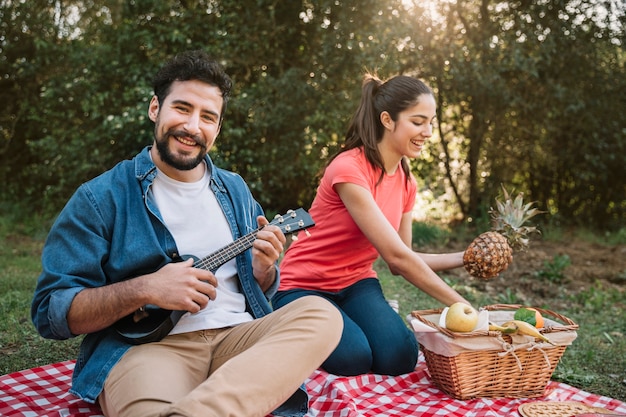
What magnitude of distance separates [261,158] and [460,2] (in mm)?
3567

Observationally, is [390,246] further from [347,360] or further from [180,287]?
[180,287]

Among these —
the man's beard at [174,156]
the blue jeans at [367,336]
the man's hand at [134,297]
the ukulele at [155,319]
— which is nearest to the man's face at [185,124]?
the man's beard at [174,156]

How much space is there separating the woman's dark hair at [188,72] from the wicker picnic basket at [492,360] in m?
1.65

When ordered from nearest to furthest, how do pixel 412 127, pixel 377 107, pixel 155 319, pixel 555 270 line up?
1. pixel 155 319
2. pixel 412 127
3. pixel 377 107
4. pixel 555 270

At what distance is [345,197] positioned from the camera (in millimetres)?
3580

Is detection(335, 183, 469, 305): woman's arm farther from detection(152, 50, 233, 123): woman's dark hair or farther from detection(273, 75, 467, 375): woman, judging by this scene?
detection(152, 50, 233, 123): woman's dark hair

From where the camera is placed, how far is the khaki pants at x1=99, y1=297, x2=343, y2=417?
2.14m

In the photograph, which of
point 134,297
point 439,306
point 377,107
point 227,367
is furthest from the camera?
point 439,306

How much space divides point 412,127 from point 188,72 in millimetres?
1467

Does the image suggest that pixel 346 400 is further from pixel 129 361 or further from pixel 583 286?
pixel 583 286

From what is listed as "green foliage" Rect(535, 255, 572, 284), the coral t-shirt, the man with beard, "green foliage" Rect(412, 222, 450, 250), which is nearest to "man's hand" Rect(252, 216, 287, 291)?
the man with beard

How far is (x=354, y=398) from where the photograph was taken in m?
3.16

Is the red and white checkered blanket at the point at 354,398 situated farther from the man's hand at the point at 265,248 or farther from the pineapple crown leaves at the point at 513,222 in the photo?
the pineapple crown leaves at the point at 513,222

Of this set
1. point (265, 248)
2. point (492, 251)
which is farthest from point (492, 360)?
point (265, 248)
